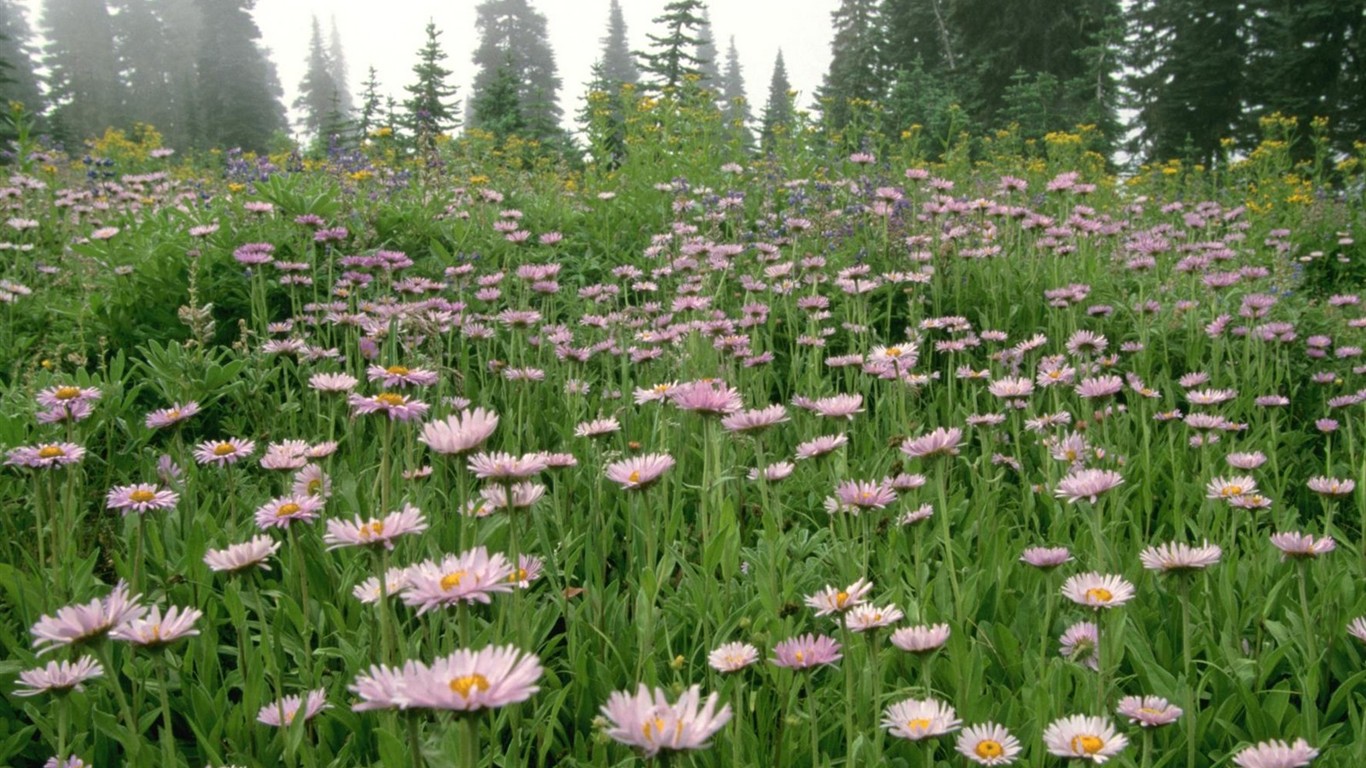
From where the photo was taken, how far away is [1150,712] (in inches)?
50.6

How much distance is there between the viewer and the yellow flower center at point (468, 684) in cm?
77

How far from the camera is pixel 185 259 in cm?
345

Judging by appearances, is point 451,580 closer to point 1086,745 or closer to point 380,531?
point 380,531

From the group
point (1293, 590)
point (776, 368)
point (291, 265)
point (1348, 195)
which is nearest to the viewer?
point (1293, 590)

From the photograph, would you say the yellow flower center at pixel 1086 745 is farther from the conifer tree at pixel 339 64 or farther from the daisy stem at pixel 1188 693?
the conifer tree at pixel 339 64

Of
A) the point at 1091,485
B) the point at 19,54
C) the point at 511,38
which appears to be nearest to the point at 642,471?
the point at 1091,485

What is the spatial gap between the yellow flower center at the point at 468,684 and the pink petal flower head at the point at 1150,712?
1.00 meters

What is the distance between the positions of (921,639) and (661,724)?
665mm

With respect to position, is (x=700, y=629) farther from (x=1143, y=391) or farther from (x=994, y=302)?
(x=994, y=302)

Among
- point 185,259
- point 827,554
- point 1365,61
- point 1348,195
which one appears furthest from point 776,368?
point 1365,61

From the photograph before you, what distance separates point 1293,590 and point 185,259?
3.78 meters

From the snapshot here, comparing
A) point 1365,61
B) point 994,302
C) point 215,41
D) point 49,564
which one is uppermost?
point 215,41

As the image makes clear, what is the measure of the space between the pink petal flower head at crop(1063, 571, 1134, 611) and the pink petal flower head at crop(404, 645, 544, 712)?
0.93m

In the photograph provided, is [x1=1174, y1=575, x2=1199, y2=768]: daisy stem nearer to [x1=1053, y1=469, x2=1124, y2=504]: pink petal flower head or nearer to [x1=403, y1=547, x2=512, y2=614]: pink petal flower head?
[x1=1053, y1=469, x2=1124, y2=504]: pink petal flower head
